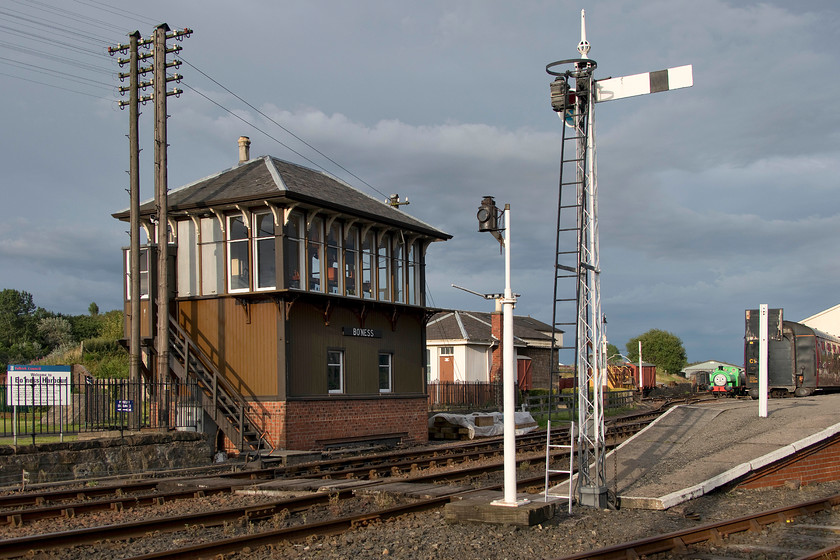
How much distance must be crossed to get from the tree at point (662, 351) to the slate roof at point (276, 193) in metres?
95.5

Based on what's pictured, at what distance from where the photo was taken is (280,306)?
20.7 m

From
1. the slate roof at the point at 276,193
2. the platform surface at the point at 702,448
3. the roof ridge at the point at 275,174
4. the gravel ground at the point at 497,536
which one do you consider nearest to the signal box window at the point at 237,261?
the slate roof at the point at 276,193

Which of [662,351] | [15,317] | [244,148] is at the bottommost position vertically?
[662,351]

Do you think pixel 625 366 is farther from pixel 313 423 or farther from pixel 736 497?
pixel 736 497

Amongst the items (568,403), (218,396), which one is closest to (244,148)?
(218,396)

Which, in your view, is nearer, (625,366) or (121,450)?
(121,450)

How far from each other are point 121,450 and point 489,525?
977 centimetres

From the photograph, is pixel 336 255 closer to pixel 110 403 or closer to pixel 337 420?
pixel 337 420

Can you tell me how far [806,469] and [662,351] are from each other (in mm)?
105957

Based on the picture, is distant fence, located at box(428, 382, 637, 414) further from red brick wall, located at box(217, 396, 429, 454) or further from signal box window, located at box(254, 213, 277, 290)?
signal box window, located at box(254, 213, 277, 290)

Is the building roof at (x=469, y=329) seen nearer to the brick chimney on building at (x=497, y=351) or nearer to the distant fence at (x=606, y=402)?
the brick chimney on building at (x=497, y=351)

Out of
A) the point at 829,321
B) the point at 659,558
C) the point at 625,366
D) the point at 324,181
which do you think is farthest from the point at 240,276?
the point at 829,321

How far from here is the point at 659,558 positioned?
28.6 ft

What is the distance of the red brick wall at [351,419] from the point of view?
68.0 feet
